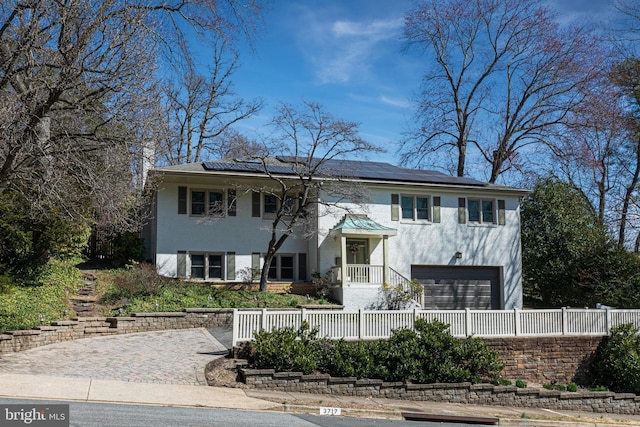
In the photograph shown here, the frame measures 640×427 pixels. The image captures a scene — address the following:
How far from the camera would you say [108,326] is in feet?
62.4

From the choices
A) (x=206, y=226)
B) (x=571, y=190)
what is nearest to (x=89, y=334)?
(x=206, y=226)

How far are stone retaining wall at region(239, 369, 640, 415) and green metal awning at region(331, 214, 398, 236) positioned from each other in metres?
11.0

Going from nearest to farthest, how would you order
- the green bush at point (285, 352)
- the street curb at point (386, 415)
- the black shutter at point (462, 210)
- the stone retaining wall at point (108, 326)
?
the street curb at point (386, 415)
the green bush at point (285, 352)
the stone retaining wall at point (108, 326)
the black shutter at point (462, 210)

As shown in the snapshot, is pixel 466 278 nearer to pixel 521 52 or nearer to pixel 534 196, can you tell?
pixel 534 196

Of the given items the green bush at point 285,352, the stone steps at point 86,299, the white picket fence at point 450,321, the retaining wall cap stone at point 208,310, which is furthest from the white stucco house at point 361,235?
the green bush at point 285,352

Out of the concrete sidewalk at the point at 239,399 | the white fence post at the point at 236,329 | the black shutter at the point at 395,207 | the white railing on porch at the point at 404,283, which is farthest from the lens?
the black shutter at the point at 395,207

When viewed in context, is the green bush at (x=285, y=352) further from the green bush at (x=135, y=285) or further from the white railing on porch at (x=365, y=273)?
the white railing on porch at (x=365, y=273)

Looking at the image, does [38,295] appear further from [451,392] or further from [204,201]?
[451,392]

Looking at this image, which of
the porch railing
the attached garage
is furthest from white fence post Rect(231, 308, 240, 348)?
the attached garage

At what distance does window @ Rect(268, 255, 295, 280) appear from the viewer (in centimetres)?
2773

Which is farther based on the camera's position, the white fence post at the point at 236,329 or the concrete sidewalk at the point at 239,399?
the white fence post at the point at 236,329

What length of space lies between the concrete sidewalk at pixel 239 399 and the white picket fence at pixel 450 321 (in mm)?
2578

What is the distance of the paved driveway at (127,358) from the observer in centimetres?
1368

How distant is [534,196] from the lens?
32.5 metres
